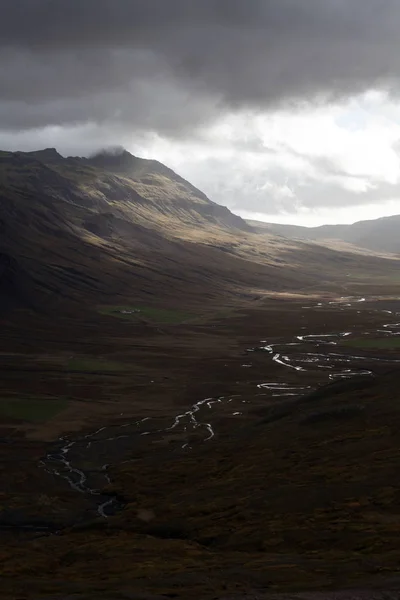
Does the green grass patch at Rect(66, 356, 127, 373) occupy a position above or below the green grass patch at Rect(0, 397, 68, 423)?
above

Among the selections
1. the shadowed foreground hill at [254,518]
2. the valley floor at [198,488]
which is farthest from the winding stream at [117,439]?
the shadowed foreground hill at [254,518]

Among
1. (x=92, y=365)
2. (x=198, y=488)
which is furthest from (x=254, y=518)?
(x=92, y=365)

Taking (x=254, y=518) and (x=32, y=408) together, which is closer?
(x=254, y=518)

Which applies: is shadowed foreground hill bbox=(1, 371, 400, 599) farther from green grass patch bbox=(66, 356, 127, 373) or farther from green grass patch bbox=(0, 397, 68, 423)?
green grass patch bbox=(66, 356, 127, 373)

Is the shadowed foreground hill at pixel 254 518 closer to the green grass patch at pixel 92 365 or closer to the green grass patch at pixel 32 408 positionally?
the green grass patch at pixel 32 408

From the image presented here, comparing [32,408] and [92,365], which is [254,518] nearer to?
[32,408]

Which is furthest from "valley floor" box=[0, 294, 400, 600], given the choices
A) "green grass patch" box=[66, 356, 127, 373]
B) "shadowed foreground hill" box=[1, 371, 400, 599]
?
"green grass patch" box=[66, 356, 127, 373]
